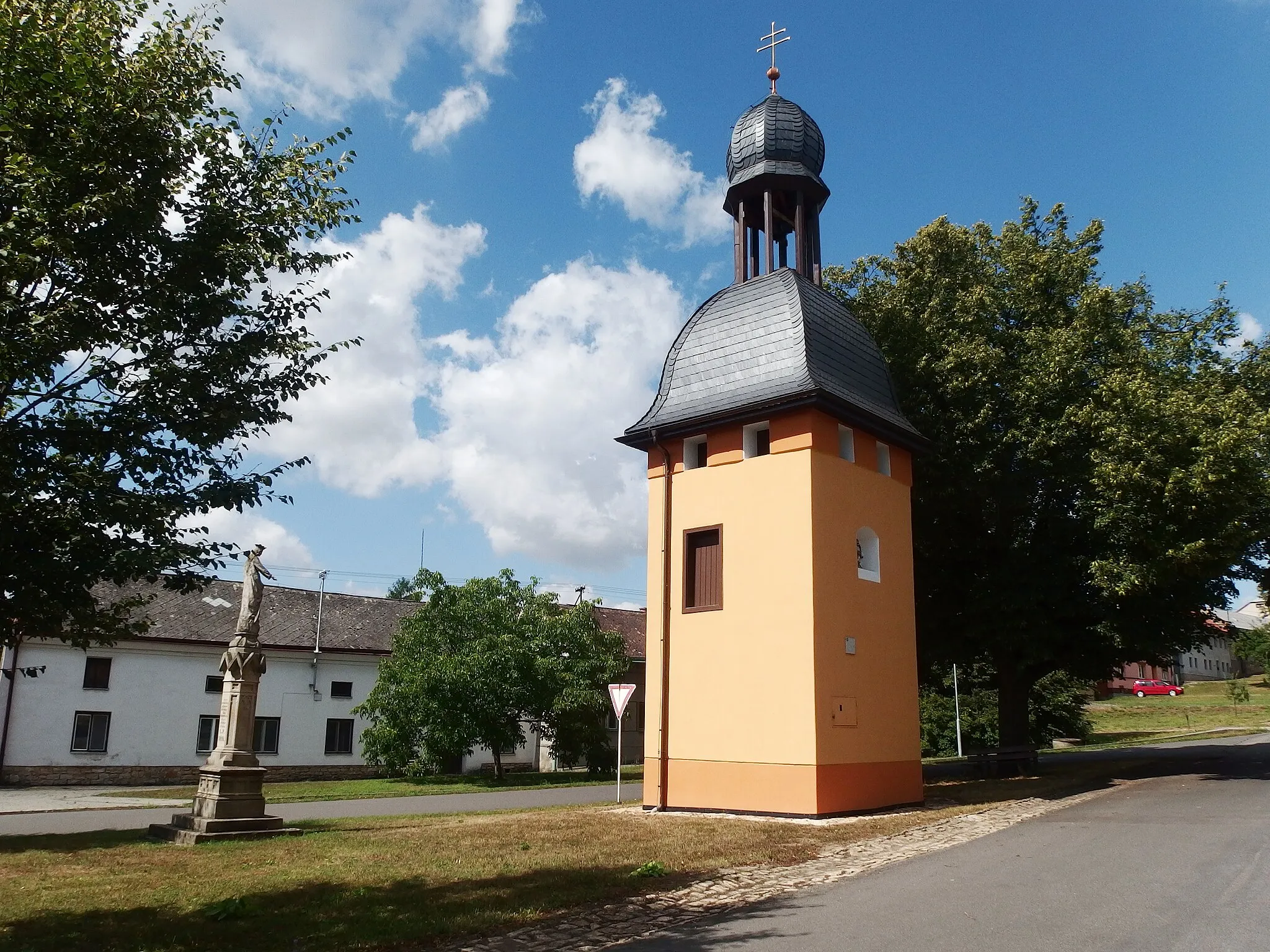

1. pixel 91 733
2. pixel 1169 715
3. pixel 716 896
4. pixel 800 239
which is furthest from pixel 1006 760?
pixel 1169 715

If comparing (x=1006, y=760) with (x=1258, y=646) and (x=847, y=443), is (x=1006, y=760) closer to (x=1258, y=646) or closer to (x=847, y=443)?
(x=847, y=443)

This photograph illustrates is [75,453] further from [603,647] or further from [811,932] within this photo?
[603,647]

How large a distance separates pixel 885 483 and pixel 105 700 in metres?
25.8

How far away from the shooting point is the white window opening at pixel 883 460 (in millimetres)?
18859

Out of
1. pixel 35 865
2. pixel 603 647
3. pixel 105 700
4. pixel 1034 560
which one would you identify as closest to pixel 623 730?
pixel 603 647

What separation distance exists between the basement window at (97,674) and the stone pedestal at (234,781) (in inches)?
777

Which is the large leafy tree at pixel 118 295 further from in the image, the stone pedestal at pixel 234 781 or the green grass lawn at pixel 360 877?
the stone pedestal at pixel 234 781

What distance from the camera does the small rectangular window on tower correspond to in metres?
17.4

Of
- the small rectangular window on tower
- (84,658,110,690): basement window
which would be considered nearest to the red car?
the small rectangular window on tower

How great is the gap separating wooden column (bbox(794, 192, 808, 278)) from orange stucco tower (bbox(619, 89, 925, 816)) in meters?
0.13

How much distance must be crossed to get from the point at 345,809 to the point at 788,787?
343 inches

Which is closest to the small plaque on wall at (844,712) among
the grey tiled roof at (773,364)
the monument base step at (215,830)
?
the grey tiled roof at (773,364)

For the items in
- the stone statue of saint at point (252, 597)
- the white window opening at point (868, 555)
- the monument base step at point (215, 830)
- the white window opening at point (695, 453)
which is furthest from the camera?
the white window opening at point (695, 453)

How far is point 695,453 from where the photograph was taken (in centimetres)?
1852
